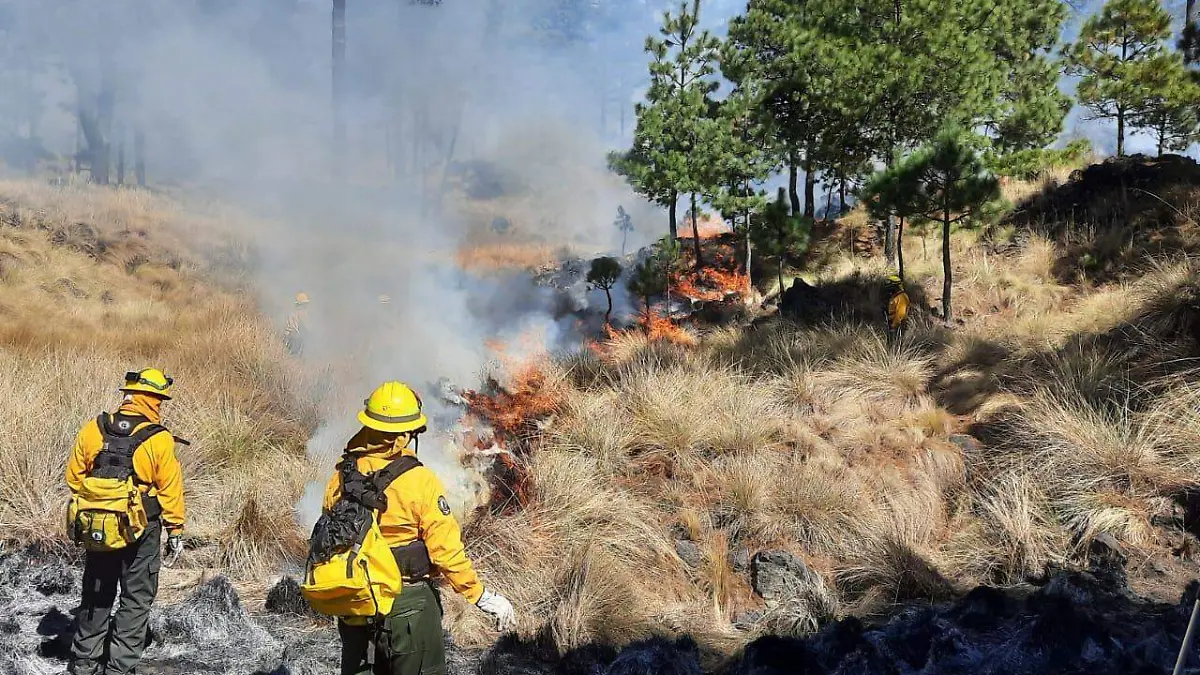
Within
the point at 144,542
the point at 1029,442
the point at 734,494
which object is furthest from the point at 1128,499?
the point at 144,542

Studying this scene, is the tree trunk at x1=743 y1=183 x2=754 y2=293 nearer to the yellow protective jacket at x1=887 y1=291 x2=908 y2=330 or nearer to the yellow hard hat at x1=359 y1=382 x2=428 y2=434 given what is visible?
the yellow protective jacket at x1=887 y1=291 x2=908 y2=330

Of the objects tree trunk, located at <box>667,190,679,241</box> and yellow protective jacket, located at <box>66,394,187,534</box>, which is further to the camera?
tree trunk, located at <box>667,190,679,241</box>

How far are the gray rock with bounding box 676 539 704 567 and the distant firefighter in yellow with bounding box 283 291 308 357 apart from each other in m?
5.86

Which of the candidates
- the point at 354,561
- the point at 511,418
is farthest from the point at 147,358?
the point at 354,561

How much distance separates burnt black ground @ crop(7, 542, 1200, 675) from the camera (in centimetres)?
325

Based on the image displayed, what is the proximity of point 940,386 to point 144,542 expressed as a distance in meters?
6.96

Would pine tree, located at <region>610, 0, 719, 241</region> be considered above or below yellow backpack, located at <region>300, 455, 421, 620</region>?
above

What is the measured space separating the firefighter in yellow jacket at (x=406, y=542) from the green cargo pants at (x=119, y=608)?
153cm

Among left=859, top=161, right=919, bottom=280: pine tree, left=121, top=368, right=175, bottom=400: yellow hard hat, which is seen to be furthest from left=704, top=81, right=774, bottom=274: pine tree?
left=121, top=368, right=175, bottom=400: yellow hard hat

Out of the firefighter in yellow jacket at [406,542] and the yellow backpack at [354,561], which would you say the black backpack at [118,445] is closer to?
the firefighter in yellow jacket at [406,542]

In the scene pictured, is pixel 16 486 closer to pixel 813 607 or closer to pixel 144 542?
pixel 144 542

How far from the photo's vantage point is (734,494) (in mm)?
5312

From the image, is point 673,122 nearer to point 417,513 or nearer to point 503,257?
point 503,257

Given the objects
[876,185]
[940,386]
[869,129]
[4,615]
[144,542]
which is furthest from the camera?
[869,129]
